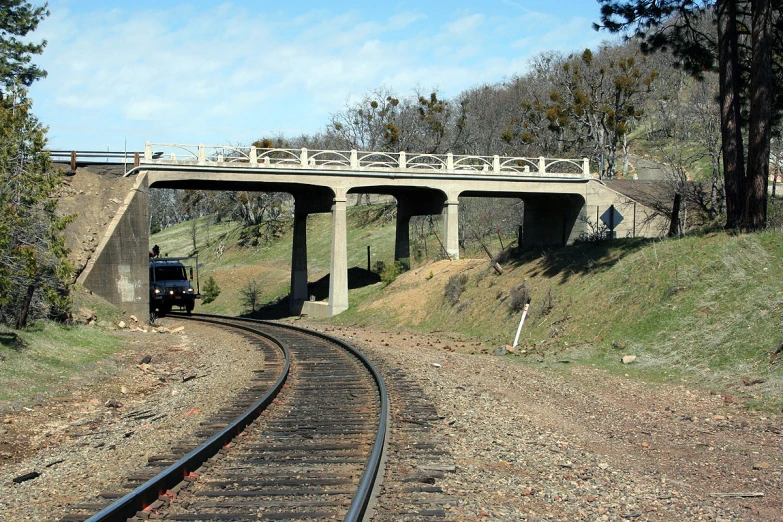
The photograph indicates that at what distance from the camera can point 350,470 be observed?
822 cm

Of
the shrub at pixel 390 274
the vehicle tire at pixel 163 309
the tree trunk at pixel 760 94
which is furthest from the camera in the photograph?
the shrub at pixel 390 274

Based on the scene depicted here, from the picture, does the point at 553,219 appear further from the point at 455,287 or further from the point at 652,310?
the point at 652,310

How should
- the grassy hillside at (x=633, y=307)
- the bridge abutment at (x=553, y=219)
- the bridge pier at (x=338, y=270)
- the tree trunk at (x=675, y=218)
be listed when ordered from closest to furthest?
the grassy hillside at (x=633, y=307)
the tree trunk at (x=675, y=218)
the bridge pier at (x=338, y=270)
the bridge abutment at (x=553, y=219)

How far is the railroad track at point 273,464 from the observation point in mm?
6797

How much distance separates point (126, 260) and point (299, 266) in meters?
14.4

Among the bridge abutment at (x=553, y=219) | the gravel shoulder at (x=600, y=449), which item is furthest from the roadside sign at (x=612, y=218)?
the bridge abutment at (x=553, y=219)

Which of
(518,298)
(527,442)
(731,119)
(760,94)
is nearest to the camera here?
(527,442)

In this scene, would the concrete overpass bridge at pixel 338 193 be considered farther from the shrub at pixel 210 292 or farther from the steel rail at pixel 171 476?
the steel rail at pixel 171 476

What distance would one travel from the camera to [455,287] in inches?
1294

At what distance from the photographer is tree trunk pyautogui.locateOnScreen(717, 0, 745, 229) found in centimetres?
2212

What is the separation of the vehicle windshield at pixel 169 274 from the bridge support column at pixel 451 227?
14.5 metres

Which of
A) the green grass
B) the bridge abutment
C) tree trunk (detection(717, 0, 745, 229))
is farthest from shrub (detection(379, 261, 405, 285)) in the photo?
tree trunk (detection(717, 0, 745, 229))

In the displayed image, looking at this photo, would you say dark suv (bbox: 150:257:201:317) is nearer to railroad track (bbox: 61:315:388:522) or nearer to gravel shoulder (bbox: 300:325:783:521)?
gravel shoulder (bbox: 300:325:783:521)

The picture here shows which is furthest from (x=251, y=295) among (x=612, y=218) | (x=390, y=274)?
(x=612, y=218)
